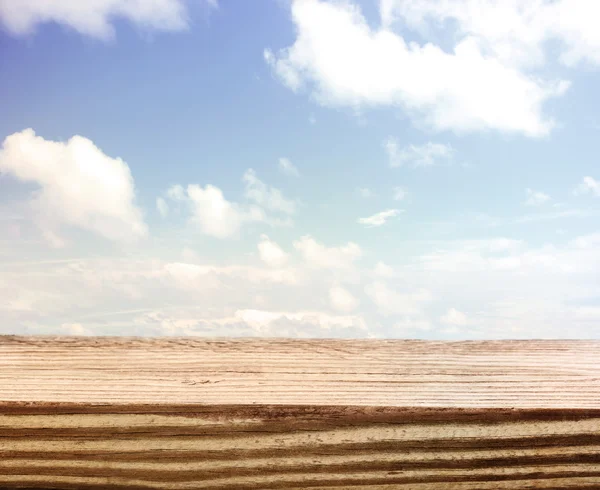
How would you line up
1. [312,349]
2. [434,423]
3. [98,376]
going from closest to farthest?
[434,423]
[98,376]
[312,349]

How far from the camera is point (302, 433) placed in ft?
2.31

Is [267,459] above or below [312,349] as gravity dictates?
below

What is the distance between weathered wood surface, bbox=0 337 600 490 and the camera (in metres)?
0.70

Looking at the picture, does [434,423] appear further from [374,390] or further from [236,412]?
[236,412]

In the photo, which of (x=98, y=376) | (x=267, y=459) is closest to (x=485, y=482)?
(x=267, y=459)

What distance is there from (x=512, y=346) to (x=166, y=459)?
22.1 inches

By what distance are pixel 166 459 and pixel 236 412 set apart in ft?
0.35

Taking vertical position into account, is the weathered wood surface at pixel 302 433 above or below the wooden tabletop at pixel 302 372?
below

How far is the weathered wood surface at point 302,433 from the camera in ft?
2.31

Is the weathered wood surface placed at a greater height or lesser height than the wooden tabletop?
lesser

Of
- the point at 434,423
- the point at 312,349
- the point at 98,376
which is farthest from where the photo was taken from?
the point at 312,349

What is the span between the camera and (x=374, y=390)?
752 millimetres

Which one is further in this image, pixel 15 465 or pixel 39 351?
pixel 39 351

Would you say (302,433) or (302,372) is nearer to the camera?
Answer: (302,433)
